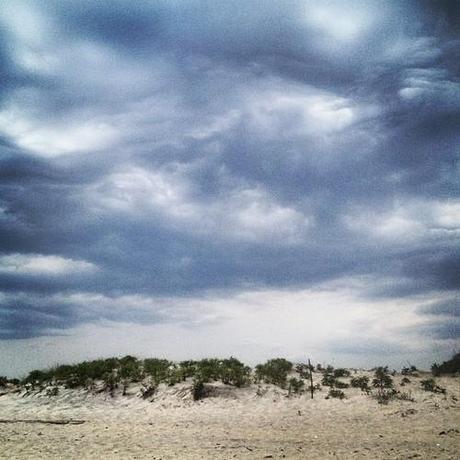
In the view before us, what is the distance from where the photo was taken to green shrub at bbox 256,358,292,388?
28.5 meters

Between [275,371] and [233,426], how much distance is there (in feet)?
33.6

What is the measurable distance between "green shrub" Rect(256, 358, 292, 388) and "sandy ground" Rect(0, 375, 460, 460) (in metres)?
1.50

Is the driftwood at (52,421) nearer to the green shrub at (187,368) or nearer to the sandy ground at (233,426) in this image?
the sandy ground at (233,426)

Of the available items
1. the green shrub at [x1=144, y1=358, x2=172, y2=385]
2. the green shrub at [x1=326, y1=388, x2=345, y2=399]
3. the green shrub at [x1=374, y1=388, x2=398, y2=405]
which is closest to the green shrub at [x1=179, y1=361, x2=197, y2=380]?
the green shrub at [x1=144, y1=358, x2=172, y2=385]

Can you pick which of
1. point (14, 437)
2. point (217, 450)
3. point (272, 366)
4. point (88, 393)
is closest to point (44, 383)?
point (88, 393)

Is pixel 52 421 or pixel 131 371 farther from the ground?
pixel 131 371

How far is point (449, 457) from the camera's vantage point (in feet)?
48.8

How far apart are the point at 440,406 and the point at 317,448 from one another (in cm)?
1133

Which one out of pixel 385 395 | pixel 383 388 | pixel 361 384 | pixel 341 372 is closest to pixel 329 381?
pixel 361 384

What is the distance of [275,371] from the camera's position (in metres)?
30.5

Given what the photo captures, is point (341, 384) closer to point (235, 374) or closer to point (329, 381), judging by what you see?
point (329, 381)

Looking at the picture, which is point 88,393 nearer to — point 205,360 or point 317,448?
point 205,360

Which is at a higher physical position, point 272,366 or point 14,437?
point 272,366

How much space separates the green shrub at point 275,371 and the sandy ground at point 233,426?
1504 millimetres
